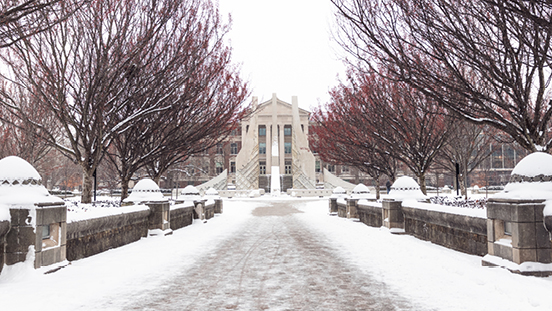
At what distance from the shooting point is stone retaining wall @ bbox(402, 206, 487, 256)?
312 inches

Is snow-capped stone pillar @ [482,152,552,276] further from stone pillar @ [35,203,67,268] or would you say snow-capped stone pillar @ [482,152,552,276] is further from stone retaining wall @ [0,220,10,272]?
stone retaining wall @ [0,220,10,272]

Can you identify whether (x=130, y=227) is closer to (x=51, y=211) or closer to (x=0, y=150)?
(x=51, y=211)

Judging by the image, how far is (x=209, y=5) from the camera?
1519cm

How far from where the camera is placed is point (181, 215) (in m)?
15.6

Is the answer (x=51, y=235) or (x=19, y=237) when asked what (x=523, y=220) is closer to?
(x=51, y=235)

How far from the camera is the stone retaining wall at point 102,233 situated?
784 cm

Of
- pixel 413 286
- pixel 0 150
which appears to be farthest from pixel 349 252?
pixel 0 150

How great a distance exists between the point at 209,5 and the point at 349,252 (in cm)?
1068

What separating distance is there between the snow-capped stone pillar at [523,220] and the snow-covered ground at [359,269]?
265 millimetres

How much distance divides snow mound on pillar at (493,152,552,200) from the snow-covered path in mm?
2735

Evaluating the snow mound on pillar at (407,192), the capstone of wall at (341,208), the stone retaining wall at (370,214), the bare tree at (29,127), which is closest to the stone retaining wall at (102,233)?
the snow mound on pillar at (407,192)

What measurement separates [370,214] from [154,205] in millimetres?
8136

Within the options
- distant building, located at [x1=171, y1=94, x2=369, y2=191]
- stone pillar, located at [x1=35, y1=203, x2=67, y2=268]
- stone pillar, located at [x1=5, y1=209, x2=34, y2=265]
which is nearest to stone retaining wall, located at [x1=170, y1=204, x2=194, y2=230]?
stone pillar, located at [x1=35, y1=203, x2=67, y2=268]

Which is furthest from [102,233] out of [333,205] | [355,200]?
[333,205]
